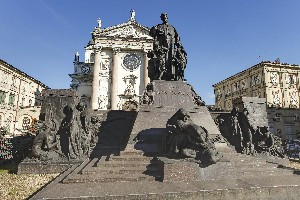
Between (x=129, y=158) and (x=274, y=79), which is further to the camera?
(x=274, y=79)

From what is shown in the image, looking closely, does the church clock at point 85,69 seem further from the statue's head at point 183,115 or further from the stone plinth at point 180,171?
the stone plinth at point 180,171

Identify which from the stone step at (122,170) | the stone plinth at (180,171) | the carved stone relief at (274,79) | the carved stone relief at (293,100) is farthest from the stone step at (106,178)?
the carved stone relief at (293,100)

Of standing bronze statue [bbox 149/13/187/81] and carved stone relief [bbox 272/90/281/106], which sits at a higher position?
carved stone relief [bbox 272/90/281/106]

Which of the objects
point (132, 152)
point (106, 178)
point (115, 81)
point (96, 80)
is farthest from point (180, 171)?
point (96, 80)

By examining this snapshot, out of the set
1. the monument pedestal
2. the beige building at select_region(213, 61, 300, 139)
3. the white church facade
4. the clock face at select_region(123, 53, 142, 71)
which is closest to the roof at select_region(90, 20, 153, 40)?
the white church facade

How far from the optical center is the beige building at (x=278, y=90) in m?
37.8

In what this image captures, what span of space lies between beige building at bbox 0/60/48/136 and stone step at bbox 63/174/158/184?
115 feet

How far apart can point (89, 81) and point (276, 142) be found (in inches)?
1706

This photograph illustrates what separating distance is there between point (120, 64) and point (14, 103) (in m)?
19.5

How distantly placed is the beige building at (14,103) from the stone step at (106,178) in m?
35.1

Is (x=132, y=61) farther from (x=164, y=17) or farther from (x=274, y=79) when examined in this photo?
(x=164, y=17)

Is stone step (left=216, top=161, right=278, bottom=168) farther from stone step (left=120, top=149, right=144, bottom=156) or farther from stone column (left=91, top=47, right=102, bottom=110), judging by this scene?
stone column (left=91, top=47, right=102, bottom=110)

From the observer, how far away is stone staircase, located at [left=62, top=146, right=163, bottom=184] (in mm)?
5227

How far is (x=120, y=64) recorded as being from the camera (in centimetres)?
4397
